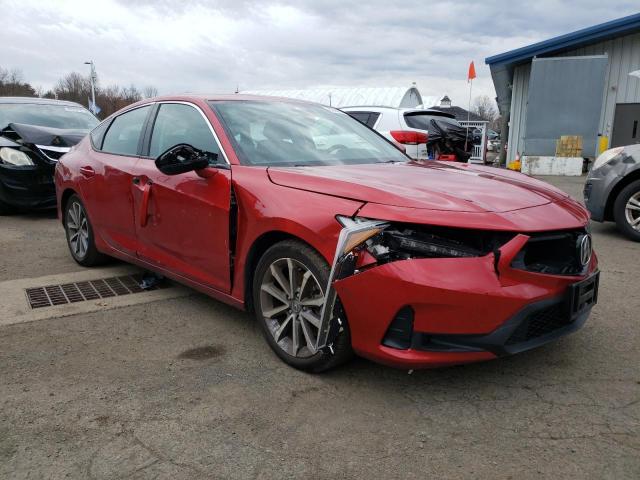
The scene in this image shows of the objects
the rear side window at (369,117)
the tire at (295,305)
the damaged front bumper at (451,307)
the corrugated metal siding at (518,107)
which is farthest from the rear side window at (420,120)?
the corrugated metal siding at (518,107)

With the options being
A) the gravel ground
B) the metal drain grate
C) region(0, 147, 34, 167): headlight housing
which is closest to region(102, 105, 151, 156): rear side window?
the metal drain grate

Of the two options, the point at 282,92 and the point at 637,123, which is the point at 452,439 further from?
the point at 282,92

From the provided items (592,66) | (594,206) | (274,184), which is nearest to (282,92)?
(592,66)

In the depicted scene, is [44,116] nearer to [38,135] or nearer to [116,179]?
[38,135]

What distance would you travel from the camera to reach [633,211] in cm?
607

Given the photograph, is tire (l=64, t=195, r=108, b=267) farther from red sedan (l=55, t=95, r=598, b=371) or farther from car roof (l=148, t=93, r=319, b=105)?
car roof (l=148, t=93, r=319, b=105)

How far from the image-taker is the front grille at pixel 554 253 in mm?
2502

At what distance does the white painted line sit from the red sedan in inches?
13.0

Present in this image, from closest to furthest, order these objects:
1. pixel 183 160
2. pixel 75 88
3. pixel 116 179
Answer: pixel 183 160
pixel 116 179
pixel 75 88

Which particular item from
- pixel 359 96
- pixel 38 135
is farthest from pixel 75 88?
pixel 38 135

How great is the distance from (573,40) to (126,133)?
15.5 m

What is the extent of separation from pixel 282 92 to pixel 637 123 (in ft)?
90.1

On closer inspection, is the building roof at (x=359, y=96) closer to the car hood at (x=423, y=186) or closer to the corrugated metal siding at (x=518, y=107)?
the corrugated metal siding at (x=518, y=107)

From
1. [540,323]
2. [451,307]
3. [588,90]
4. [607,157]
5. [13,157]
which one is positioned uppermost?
[588,90]
